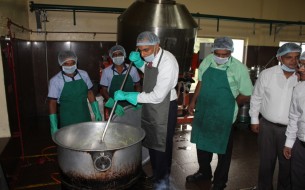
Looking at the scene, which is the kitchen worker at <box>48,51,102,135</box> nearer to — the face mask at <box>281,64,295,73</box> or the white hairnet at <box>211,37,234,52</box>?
the white hairnet at <box>211,37,234,52</box>

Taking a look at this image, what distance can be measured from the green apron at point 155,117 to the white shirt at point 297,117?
0.97 meters

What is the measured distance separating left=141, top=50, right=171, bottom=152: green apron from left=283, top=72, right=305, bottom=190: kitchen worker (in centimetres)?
98

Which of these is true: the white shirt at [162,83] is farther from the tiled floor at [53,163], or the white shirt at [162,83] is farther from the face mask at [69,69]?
the tiled floor at [53,163]

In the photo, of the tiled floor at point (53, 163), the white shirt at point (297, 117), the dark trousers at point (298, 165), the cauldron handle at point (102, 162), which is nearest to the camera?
the cauldron handle at point (102, 162)

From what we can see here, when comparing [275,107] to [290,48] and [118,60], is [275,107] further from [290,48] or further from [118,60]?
[118,60]

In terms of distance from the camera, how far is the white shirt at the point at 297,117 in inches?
74.1

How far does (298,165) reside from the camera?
201cm

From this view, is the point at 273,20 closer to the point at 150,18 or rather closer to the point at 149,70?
the point at 150,18

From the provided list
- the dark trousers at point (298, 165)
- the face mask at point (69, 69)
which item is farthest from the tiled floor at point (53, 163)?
the face mask at point (69, 69)

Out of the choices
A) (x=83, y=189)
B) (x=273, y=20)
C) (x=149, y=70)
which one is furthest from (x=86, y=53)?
(x=273, y=20)

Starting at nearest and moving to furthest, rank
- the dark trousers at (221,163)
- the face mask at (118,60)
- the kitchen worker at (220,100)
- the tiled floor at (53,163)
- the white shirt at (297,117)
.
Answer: the white shirt at (297,117) < the kitchen worker at (220,100) < the dark trousers at (221,163) < the tiled floor at (53,163) < the face mask at (118,60)

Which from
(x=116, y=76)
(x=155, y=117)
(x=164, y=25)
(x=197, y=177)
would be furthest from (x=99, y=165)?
(x=164, y=25)

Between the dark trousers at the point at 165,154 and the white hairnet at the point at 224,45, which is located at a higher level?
the white hairnet at the point at 224,45

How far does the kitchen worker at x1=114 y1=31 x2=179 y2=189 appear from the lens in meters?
2.04
